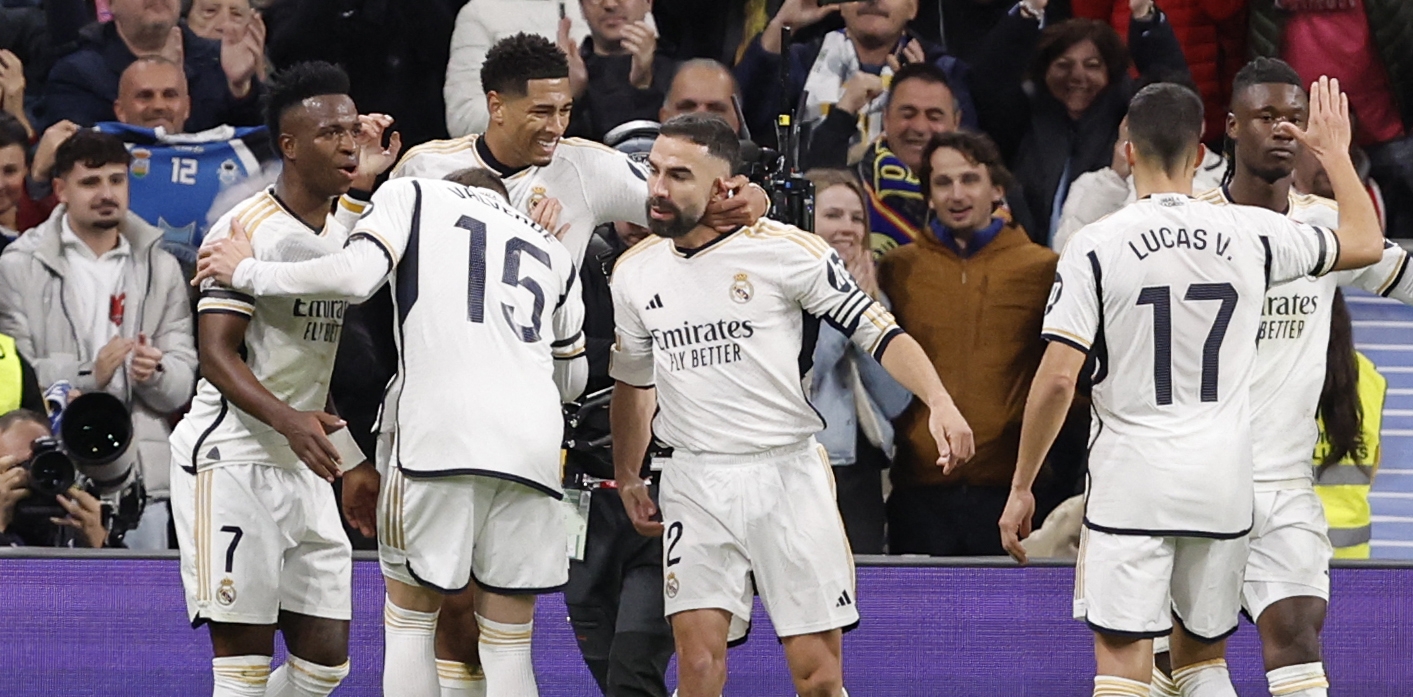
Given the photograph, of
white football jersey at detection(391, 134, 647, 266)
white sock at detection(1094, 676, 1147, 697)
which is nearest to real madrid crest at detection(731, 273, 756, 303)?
white football jersey at detection(391, 134, 647, 266)

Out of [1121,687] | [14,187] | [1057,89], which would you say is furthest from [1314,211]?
[14,187]

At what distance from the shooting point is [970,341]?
7.26 meters

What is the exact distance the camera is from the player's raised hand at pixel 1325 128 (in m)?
5.12

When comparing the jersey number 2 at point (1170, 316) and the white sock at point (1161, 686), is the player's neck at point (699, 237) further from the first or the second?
the white sock at point (1161, 686)

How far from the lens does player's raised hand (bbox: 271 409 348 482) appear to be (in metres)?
4.94

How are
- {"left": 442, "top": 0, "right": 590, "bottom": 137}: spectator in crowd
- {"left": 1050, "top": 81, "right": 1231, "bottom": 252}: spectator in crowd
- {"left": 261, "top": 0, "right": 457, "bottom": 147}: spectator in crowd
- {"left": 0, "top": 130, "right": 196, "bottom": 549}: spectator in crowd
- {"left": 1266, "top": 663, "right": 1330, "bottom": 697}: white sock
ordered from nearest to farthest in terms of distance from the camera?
{"left": 1266, "top": 663, "right": 1330, "bottom": 697}: white sock → {"left": 0, "top": 130, "right": 196, "bottom": 549}: spectator in crowd → {"left": 1050, "top": 81, "right": 1231, "bottom": 252}: spectator in crowd → {"left": 442, "top": 0, "right": 590, "bottom": 137}: spectator in crowd → {"left": 261, "top": 0, "right": 457, "bottom": 147}: spectator in crowd

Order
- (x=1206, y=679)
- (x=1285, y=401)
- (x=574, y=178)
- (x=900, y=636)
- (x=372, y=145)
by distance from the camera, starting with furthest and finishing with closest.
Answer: (x=900, y=636), (x=574, y=178), (x=372, y=145), (x=1285, y=401), (x=1206, y=679)

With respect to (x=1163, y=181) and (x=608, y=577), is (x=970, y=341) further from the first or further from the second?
(x=1163, y=181)

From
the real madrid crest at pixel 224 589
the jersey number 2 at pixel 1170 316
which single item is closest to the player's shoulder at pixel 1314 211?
the jersey number 2 at pixel 1170 316

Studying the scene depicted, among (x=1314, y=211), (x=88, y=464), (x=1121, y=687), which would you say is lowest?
(x=1121, y=687)

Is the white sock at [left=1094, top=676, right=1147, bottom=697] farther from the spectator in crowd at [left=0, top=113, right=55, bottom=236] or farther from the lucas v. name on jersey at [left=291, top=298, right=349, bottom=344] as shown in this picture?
the spectator in crowd at [left=0, top=113, right=55, bottom=236]

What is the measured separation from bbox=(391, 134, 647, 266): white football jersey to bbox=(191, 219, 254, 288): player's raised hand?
96cm

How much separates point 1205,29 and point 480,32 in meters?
3.25

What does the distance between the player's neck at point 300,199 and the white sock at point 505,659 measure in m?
1.31
